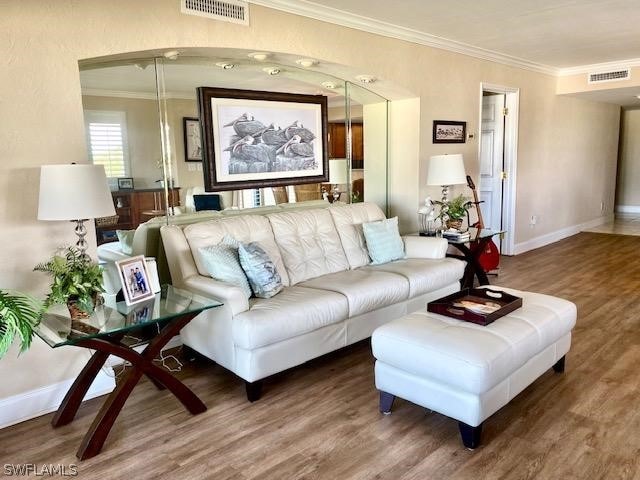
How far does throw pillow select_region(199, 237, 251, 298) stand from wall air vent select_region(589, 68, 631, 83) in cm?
593

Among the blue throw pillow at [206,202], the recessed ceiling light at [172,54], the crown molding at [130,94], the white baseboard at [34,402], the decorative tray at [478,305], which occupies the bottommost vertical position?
the white baseboard at [34,402]

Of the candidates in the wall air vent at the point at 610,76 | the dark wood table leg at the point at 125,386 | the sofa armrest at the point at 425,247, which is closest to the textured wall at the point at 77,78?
the dark wood table leg at the point at 125,386

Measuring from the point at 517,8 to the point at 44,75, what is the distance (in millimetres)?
3313

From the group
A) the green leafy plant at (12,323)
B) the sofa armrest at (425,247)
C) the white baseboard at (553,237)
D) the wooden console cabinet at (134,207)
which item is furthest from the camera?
the white baseboard at (553,237)

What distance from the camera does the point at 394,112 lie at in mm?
5004

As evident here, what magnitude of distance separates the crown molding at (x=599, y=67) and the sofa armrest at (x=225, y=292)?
605cm

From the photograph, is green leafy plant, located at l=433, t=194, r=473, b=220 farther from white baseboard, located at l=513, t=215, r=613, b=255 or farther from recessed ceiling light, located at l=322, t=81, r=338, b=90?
white baseboard, located at l=513, t=215, r=613, b=255

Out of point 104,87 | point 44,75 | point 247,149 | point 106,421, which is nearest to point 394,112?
point 247,149

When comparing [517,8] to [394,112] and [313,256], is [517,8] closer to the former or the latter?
[394,112]

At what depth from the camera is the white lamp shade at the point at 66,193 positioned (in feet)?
7.84

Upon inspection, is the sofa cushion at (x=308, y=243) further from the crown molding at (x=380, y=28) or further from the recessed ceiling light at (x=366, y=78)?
the crown molding at (x=380, y=28)

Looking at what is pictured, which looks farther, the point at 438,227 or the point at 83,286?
the point at 438,227

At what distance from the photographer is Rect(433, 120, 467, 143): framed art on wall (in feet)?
16.5

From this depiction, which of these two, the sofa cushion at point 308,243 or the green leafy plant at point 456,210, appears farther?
the green leafy plant at point 456,210
